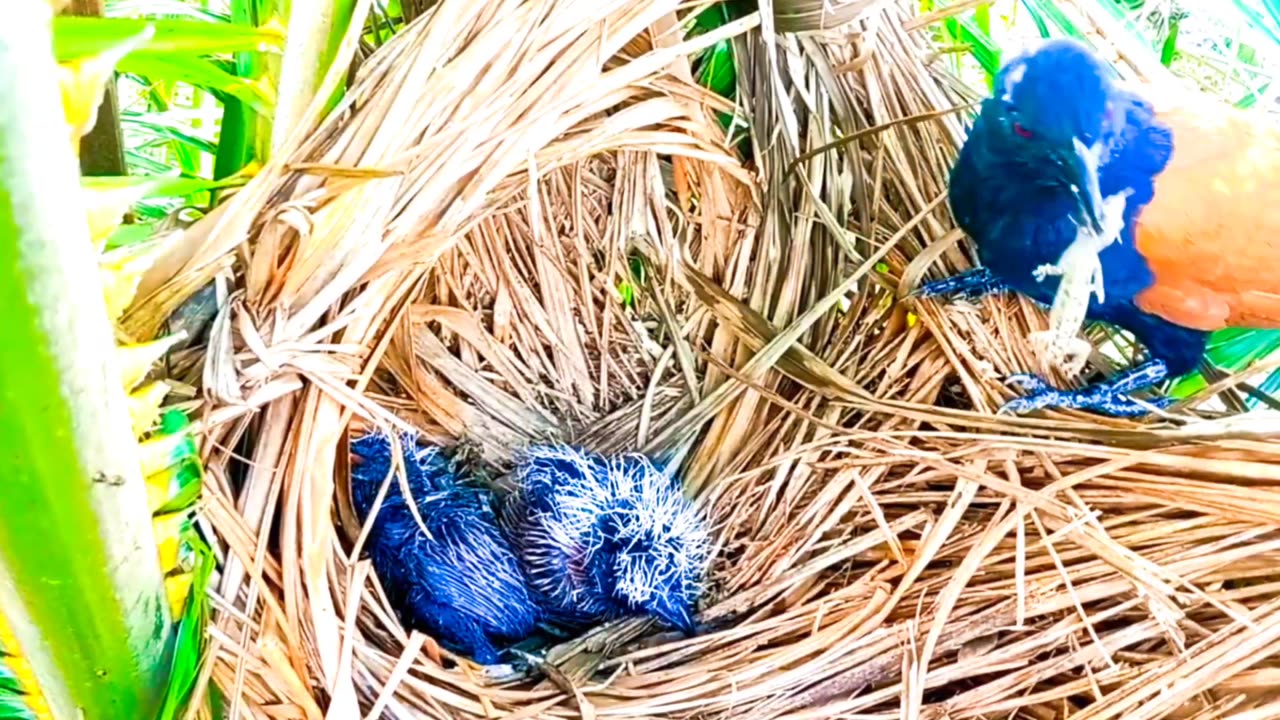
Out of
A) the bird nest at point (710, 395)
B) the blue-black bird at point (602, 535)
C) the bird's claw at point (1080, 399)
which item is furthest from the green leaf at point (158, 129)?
the bird's claw at point (1080, 399)

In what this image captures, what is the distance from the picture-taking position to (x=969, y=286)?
1.84 feet

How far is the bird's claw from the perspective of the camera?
0.51 m

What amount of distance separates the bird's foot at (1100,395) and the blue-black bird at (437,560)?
32 cm

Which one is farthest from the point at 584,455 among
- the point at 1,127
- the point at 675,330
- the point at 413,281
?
the point at 1,127

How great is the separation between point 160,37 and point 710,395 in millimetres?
393

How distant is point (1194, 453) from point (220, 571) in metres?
0.47

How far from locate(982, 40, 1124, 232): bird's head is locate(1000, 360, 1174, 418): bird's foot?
3.7 inches

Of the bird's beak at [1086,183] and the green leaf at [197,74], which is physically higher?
the green leaf at [197,74]

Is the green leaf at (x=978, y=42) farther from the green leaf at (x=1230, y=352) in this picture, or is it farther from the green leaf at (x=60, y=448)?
the green leaf at (x=60, y=448)

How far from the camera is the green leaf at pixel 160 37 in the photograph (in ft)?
0.76

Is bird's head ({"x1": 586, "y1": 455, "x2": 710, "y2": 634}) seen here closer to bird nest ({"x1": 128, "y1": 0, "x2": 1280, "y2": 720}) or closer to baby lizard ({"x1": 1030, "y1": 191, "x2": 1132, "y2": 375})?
bird nest ({"x1": 128, "y1": 0, "x2": 1280, "y2": 720})

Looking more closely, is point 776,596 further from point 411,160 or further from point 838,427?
point 411,160

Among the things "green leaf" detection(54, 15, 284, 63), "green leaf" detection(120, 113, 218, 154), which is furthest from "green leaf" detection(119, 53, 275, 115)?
"green leaf" detection(120, 113, 218, 154)

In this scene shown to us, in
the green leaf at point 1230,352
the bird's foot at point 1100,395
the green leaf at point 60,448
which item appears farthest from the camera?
the green leaf at point 1230,352
